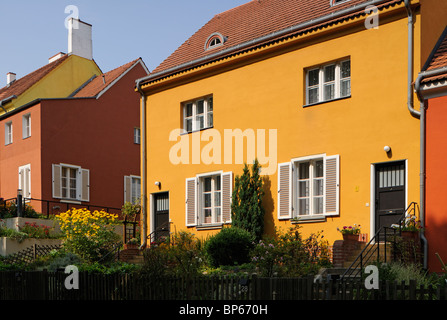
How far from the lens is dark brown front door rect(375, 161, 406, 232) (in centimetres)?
1441

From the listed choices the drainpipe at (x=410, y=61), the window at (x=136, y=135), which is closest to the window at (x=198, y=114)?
the drainpipe at (x=410, y=61)

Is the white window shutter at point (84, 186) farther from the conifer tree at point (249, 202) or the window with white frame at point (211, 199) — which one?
the conifer tree at point (249, 202)

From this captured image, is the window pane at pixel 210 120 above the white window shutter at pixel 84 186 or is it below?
above

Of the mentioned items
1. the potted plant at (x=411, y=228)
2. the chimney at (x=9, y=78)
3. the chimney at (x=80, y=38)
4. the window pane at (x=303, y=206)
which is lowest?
the potted plant at (x=411, y=228)

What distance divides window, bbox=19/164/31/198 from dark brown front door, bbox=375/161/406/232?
54.5 ft

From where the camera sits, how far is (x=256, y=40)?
17578 millimetres

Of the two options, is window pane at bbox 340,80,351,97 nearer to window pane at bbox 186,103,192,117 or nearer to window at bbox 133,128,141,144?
window pane at bbox 186,103,192,117

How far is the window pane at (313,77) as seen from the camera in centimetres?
1658

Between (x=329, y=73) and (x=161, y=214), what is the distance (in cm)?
749

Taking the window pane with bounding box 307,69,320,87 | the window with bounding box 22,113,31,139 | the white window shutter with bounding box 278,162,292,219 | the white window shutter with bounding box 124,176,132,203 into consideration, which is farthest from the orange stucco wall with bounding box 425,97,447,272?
the window with bounding box 22,113,31,139

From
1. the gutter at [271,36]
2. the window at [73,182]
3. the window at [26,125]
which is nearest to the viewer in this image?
the gutter at [271,36]

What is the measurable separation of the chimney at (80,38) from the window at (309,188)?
18736 mm

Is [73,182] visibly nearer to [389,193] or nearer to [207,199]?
[207,199]
